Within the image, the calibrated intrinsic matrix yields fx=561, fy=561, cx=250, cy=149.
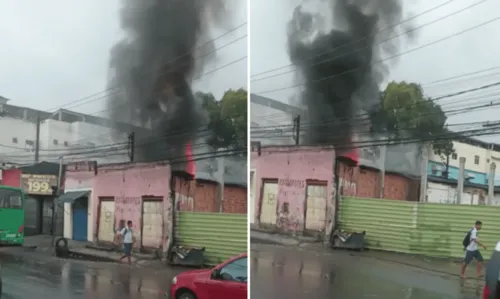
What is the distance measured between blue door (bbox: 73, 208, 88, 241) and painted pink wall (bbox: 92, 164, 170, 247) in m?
0.08

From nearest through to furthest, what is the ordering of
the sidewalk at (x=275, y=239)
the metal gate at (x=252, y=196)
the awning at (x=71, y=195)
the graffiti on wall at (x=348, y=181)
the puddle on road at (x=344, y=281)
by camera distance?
the puddle on road at (x=344, y=281) → the awning at (x=71, y=195) → the graffiti on wall at (x=348, y=181) → the metal gate at (x=252, y=196) → the sidewalk at (x=275, y=239)

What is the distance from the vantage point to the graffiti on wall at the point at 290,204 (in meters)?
4.62

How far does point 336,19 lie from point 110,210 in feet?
7.38

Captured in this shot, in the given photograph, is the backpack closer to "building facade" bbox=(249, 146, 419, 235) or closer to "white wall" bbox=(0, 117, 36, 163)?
"building facade" bbox=(249, 146, 419, 235)

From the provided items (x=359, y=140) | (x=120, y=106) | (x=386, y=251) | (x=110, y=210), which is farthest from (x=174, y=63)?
(x=386, y=251)

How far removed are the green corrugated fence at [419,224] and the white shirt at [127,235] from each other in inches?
64.4

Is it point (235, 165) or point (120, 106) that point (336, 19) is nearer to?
point (235, 165)

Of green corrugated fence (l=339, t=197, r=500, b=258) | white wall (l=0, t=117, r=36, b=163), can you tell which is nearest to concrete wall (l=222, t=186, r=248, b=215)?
green corrugated fence (l=339, t=197, r=500, b=258)

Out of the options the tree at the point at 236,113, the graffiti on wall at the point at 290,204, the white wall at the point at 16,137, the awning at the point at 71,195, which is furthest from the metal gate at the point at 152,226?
the graffiti on wall at the point at 290,204

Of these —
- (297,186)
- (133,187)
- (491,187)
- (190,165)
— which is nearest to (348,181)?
(297,186)

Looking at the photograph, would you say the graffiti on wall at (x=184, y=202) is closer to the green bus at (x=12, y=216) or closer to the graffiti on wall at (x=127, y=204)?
the graffiti on wall at (x=127, y=204)

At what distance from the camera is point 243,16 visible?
4312 mm

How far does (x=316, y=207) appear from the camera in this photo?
452cm

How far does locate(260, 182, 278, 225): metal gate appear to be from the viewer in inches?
182
